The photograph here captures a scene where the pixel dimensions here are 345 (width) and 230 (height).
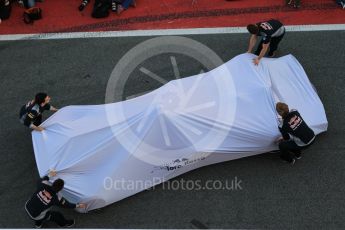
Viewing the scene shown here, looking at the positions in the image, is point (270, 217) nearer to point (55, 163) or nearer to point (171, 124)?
point (171, 124)

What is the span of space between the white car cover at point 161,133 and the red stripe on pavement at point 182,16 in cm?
283

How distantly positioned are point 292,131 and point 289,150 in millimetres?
423

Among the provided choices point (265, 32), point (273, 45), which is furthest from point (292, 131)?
point (273, 45)

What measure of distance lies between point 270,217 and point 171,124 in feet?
6.45

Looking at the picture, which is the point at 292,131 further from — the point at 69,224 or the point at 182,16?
the point at 182,16

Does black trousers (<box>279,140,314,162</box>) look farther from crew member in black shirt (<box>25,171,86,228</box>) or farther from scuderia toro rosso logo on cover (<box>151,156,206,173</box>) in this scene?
crew member in black shirt (<box>25,171,86,228</box>)

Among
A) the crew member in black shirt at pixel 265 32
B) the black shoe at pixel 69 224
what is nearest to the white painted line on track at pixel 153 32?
the crew member in black shirt at pixel 265 32

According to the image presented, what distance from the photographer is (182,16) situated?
9367 mm

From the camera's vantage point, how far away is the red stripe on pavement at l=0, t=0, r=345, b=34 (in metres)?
9.18

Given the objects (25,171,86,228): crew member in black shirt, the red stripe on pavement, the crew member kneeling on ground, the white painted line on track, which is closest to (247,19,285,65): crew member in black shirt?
the white painted line on track

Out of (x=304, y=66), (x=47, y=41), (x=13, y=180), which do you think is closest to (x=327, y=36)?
(x=304, y=66)

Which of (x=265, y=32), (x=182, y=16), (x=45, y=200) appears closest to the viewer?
(x=45, y=200)

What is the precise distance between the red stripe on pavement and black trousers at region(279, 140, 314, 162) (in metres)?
3.63

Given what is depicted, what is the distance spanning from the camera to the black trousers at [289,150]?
6.29 meters
